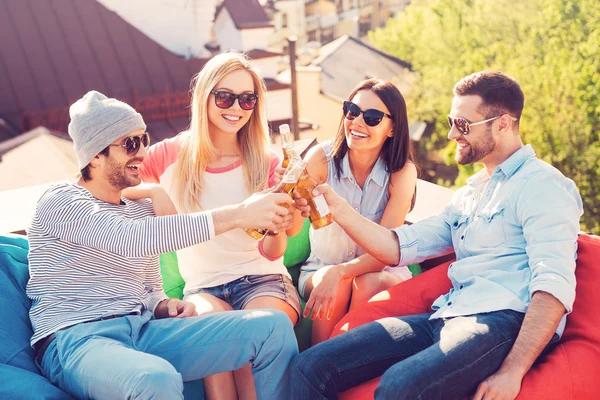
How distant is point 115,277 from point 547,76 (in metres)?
23.6

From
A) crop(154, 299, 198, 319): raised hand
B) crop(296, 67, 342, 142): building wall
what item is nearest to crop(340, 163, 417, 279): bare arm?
crop(154, 299, 198, 319): raised hand

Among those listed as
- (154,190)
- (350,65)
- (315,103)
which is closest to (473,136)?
(154,190)

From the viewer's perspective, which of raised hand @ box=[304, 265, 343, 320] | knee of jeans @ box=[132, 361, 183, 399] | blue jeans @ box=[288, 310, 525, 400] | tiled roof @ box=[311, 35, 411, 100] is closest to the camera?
knee of jeans @ box=[132, 361, 183, 399]

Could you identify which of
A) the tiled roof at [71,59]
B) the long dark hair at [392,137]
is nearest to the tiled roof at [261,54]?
the tiled roof at [71,59]

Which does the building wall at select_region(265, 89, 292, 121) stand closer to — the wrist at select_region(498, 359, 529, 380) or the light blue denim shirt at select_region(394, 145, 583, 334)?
the light blue denim shirt at select_region(394, 145, 583, 334)

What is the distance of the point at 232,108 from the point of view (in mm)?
2969

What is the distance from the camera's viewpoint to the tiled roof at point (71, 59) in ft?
48.2

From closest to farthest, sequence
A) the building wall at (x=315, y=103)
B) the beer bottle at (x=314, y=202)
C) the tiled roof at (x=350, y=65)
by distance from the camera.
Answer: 1. the beer bottle at (x=314, y=202)
2. the building wall at (x=315, y=103)
3. the tiled roof at (x=350, y=65)

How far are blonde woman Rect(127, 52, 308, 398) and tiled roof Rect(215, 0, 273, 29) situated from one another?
49.0 ft

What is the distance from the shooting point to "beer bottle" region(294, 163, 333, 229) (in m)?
2.77

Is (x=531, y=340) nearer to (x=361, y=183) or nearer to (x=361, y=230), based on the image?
(x=361, y=230)

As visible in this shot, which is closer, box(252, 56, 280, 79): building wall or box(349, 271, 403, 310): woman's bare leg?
box(349, 271, 403, 310): woman's bare leg

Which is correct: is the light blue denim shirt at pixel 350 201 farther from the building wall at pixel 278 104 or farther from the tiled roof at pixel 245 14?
the tiled roof at pixel 245 14

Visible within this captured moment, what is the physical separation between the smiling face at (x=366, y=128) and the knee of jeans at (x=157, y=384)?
58.9 inches
